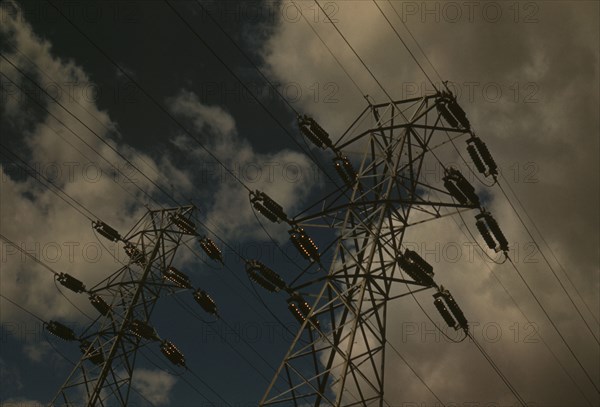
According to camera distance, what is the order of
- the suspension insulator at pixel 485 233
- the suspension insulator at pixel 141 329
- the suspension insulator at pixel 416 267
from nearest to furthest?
Answer: the suspension insulator at pixel 416 267, the suspension insulator at pixel 485 233, the suspension insulator at pixel 141 329

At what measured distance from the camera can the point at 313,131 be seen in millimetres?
15266

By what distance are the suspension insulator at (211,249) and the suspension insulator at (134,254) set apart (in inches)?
85.5

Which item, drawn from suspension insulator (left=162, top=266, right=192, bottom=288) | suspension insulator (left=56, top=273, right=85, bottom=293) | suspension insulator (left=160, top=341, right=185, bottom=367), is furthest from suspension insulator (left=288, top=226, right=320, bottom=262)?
suspension insulator (left=56, top=273, right=85, bottom=293)

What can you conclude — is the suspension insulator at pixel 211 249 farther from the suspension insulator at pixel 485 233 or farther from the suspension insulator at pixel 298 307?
the suspension insulator at pixel 485 233

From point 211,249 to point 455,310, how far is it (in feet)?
29.8

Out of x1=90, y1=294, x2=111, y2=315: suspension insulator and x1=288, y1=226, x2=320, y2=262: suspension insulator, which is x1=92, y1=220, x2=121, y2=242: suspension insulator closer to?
x1=90, y1=294, x2=111, y2=315: suspension insulator

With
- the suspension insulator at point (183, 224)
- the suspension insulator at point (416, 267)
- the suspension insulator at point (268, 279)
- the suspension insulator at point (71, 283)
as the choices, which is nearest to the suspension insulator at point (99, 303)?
the suspension insulator at point (71, 283)

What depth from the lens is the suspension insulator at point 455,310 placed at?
1438 centimetres

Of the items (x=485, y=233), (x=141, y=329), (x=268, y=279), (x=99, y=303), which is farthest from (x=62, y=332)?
(x=485, y=233)

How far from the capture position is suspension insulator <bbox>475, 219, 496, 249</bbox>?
14.9 meters

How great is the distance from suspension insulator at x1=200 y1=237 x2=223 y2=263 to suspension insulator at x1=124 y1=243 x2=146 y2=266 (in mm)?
2171

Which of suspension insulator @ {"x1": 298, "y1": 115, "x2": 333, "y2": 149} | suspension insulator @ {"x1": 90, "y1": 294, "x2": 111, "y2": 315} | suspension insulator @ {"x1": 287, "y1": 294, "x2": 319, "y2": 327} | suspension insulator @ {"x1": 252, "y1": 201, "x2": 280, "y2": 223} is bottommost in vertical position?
suspension insulator @ {"x1": 90, "y1": 294, "x2": 111, "y2": 315}

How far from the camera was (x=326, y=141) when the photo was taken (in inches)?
609

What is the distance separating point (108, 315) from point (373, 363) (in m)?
9.33
